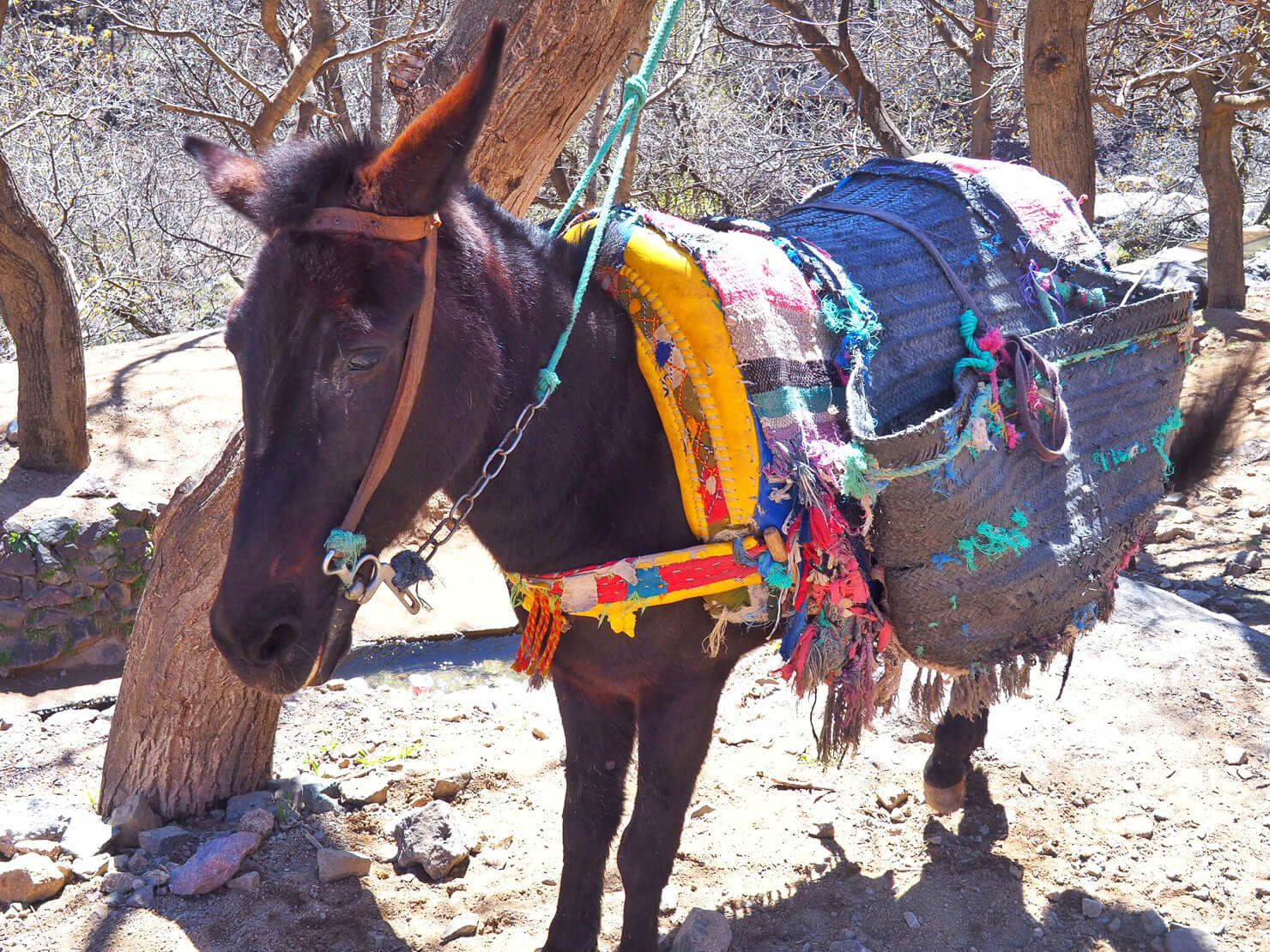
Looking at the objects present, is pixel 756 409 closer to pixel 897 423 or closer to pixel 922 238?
pixel 897 423

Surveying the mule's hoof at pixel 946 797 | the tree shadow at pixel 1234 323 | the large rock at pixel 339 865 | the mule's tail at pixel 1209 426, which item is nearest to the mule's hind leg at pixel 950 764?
the mule's hoof at pixel 946 797

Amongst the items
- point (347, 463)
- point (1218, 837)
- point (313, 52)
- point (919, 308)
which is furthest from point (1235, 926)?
→ point (313, 52)

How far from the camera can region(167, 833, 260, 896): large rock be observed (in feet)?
9.18

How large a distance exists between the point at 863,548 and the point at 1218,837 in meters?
1.80

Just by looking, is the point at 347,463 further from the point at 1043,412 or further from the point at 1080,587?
the point at 1080,587

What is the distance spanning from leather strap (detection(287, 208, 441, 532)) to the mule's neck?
0.19 metres

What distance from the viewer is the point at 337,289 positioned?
162 centimetres

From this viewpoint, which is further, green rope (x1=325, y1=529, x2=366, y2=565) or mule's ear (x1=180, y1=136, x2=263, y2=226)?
mule's ear (x1=180, y1=136, x2=263, y2=226)

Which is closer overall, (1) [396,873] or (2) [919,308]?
(2) [919,308]

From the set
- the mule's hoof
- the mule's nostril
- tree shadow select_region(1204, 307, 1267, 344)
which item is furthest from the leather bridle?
tree shadow select_region(1204, 307, 1267, 344)

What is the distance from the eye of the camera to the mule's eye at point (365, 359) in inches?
64.1

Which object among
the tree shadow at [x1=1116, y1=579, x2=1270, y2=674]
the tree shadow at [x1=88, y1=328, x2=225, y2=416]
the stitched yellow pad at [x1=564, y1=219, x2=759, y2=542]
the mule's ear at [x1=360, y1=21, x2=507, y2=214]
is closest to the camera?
the mule's ear at [x1=360, y1=21, x2=507, y2=214]

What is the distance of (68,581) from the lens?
577cm

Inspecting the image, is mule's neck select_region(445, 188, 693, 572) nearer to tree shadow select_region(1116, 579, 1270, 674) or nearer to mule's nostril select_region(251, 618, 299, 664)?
mule's nostril select_region(251, 618, 299, 664)
